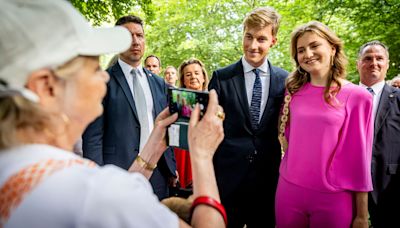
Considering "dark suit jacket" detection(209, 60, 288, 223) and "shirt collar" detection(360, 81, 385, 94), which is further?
"shirt collar" detection(360, 81, 385, 94)

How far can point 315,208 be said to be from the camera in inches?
99.1

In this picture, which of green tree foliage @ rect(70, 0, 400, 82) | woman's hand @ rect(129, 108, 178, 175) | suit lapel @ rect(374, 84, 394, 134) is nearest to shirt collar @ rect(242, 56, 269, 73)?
woman's hand @ rect(129, 108, 178, 175)

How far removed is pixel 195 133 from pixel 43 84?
2.20ft

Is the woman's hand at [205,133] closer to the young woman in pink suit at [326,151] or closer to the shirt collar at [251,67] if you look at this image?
the young woman in pink suit at [326,151]

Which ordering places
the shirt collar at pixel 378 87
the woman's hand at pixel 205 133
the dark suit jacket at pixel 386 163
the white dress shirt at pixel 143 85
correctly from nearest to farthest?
1. the woman's hand at pixel 205 133
2. the white dress shirt at pixel 143 85
3. the dark suit jacket at pixel 386 163
4. the shirt collar at pixel 378 87

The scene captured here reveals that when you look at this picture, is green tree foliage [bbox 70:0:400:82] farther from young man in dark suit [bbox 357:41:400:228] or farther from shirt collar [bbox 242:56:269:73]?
shirt collar [bbox 242:56:269:73]

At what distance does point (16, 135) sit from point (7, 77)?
0.17 meters

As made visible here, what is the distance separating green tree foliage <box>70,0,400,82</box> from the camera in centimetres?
756

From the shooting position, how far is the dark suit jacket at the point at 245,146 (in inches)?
114

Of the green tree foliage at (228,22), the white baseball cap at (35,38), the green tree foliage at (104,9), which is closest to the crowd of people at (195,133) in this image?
the white baseball cap at (35,38)

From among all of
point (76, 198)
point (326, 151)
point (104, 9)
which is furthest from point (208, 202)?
point (104, 9)

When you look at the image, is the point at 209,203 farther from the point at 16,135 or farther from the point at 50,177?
the point at 16,135

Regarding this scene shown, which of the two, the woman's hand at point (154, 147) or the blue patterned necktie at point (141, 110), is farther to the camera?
the blue patterned necktie at point (141, 110)

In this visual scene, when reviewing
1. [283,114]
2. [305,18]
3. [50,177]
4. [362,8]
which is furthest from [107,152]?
[305,18]
